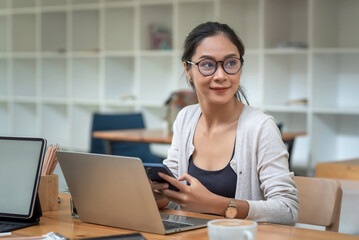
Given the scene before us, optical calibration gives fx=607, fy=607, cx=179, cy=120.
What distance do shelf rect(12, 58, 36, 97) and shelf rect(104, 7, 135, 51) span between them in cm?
124

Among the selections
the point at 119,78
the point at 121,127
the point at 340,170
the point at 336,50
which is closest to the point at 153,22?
the point at 119,78

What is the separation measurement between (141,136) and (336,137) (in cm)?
170

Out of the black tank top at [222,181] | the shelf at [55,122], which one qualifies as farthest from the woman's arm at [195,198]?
the shelf at [55,122]

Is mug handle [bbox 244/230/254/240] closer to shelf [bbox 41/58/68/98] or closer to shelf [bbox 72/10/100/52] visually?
shelf [bbox 72/10/100/52]

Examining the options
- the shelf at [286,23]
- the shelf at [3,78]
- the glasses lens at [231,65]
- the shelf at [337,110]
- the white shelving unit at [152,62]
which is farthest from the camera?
the shelf at [3,78]

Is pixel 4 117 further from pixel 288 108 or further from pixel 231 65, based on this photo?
pixel 231 65

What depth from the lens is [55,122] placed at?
6.60m

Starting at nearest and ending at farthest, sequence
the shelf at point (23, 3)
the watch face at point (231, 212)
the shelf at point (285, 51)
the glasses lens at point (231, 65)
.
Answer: the watch face at point (231, 212)
the glasses lens at point (231, 65)
the shelf at point (285, 51)
the shelf at point (23, 3)

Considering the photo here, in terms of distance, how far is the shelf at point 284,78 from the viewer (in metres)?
5.04

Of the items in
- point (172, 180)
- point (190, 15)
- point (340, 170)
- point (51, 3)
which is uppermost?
point (51, 3)

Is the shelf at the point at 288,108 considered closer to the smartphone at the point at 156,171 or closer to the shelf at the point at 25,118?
the shelf at the point at 25,118

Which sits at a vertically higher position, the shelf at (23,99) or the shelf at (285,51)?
the shelf at (285,51)

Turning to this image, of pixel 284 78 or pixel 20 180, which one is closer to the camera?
pixel 20 180

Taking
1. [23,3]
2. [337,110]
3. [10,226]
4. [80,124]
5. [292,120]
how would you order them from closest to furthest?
[10,226]
[337,110]
[292,120]
[80,124]
[23,3]
